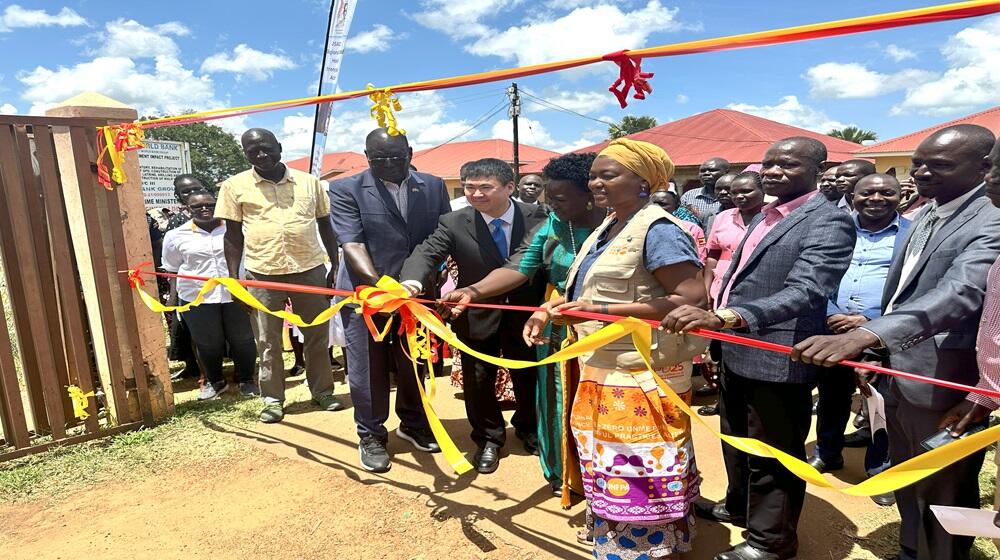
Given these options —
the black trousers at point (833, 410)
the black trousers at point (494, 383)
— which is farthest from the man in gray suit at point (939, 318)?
the black trousers at point (494, 383)

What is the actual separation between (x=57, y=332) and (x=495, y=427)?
3213 mm

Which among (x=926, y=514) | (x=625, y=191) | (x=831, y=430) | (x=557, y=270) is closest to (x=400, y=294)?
(x=557, y=270)

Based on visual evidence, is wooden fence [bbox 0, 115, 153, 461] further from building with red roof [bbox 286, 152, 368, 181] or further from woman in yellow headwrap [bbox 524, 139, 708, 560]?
building with red roof [bbox 286, 152, 368, 181]

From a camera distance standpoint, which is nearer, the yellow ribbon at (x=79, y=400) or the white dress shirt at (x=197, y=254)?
the yellow ribbon at (x=79, y=400)

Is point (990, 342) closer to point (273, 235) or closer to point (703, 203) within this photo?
point (273, 235)

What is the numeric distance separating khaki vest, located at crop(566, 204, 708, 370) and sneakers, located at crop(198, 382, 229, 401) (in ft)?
14.5

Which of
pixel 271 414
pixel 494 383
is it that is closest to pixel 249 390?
pixel 271 414

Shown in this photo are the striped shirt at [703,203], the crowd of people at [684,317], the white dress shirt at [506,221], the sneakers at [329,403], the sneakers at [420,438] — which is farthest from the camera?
the striped shirt at [703,203]

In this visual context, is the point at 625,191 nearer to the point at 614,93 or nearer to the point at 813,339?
the point at 614,93

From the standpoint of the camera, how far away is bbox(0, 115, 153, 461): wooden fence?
12.8ft

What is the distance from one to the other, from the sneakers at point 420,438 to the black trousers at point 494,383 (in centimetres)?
36

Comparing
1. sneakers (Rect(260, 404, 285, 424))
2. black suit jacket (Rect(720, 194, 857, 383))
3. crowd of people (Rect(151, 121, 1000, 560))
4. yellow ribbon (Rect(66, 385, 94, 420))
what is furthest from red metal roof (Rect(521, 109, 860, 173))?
black suit jacket (Rect(720, 194, 857, 383))

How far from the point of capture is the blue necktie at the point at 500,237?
11.5 feet

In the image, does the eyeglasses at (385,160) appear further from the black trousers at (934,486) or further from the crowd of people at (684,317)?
the black trousers at (934,486)
